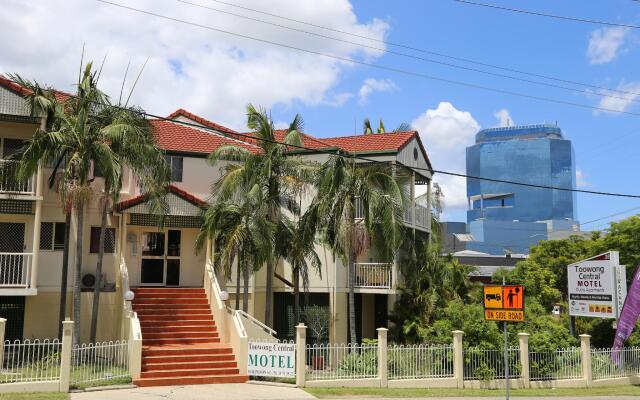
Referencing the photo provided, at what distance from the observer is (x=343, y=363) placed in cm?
1719

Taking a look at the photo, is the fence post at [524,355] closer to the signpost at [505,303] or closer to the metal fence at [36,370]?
the signpost at [505,303]

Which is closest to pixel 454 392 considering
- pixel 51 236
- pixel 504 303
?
pixel 504 303

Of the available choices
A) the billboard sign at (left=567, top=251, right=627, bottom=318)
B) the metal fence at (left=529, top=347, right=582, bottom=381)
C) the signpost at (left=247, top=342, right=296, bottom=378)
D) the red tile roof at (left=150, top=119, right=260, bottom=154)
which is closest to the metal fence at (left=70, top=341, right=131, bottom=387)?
the signpost at (left=247, top=342, right=296, bottom=378)

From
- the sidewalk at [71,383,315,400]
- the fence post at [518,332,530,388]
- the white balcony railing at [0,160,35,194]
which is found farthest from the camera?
the fence post at [518,332,530,388]

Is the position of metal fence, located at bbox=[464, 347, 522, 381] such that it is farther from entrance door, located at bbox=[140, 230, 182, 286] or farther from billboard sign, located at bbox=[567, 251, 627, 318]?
entrance door, located at bbox=[140, 230, 182, 286]

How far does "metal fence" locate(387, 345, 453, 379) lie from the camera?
17.5 meters

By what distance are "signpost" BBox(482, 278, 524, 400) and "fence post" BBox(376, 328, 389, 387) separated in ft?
13.0

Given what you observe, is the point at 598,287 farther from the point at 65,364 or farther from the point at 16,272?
the point at 16,272

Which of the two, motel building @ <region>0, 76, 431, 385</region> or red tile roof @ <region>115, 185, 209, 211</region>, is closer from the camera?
motel building @ <region>0, 76, 431, 385</region>

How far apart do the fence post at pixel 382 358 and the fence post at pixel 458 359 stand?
2.17m

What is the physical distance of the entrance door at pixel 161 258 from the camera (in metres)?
22.6

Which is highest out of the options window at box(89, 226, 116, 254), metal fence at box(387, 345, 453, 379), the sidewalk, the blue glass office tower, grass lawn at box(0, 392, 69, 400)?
the blue glass office tower

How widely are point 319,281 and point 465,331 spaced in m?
6.70

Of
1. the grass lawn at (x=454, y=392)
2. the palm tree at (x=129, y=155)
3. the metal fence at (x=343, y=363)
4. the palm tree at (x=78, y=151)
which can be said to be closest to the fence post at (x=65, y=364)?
the palm tree at (x=78, y=151)
